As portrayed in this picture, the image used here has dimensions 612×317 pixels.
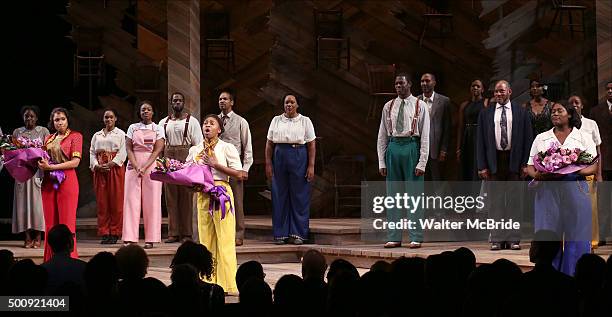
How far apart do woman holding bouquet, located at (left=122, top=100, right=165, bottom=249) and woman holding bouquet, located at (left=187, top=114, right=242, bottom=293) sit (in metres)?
2.38

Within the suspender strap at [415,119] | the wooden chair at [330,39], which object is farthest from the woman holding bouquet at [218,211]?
the wooden chair at [330,39]

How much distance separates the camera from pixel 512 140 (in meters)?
9.13

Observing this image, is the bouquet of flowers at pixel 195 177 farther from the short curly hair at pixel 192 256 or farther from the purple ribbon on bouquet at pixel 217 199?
the short curly hair at pixel 192 256

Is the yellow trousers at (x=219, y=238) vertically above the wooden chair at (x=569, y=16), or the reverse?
the wooden chair at (x=569, y=16)

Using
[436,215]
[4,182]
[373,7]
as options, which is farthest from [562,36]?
[4,182]

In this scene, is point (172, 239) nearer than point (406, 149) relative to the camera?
No

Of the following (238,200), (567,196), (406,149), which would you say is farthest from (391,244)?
(567,196)

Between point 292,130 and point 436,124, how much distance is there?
1.53 meters

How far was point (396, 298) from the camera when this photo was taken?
14.2 ft

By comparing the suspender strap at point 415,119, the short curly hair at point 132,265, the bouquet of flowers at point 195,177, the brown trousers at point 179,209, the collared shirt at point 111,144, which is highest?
the suspender strap at point 415,119

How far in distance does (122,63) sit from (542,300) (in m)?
10.6

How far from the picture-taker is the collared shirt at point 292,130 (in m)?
10.2

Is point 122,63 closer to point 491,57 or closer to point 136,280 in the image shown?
point 491,57

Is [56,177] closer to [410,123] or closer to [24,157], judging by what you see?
[24,157]
